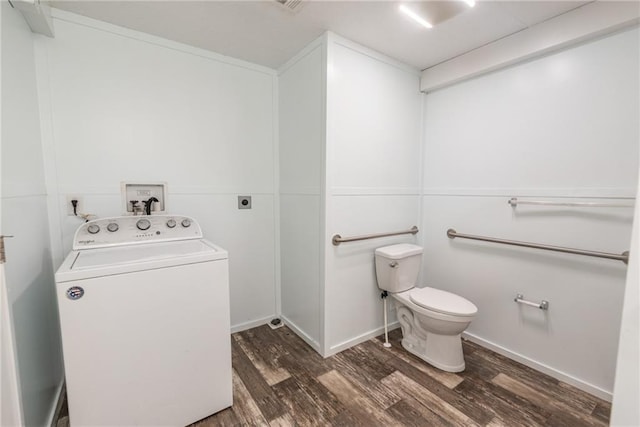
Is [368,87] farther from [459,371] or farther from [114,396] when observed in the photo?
[114,396]

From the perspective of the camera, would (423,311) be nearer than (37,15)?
No

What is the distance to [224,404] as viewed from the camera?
1.47 metres

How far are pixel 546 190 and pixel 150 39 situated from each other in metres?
2.72

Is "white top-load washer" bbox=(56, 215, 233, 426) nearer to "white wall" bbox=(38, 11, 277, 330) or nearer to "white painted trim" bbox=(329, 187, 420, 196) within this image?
"white wall" bbox=(38, 11, 277, 330)

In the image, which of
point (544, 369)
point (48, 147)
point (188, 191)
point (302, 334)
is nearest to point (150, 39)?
point (48, 147)

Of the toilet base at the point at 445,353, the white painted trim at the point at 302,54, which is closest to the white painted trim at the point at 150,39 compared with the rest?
the white painted trim at the point at 302,54

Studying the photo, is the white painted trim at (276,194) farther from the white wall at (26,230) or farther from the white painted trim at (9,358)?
the white painted trim at (9,358)

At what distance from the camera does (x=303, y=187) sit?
6.72 ft

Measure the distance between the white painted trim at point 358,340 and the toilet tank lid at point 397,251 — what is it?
67 cm

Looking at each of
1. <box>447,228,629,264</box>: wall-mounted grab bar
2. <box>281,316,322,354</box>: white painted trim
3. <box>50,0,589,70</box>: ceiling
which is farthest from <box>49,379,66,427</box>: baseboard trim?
<box>447,228,629,264</box>: wall-mounted grab bar

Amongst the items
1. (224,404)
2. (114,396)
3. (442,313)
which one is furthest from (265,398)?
(442,313)

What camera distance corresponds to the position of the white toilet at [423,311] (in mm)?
1750

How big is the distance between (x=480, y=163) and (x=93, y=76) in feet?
8.60

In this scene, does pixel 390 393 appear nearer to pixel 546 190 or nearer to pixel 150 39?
pixel 546 190
